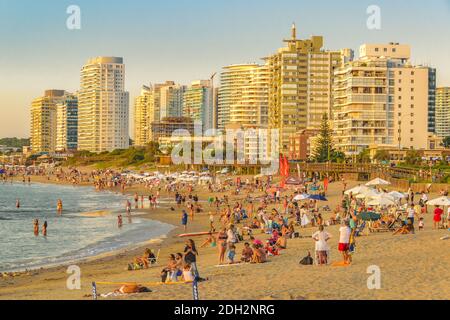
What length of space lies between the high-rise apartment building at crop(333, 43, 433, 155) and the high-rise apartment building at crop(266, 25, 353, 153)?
26.8 meters

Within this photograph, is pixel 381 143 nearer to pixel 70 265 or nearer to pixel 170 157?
pixel 170 157

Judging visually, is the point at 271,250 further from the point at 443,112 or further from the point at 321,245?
the point at 443,112

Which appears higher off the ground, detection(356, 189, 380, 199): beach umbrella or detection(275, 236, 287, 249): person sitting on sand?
detection(356, 189, 380, 199): beach umbrella

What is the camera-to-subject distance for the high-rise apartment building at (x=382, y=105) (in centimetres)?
8594

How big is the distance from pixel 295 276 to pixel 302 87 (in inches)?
4059

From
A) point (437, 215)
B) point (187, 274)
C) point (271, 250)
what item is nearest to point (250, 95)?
point (437, 215)

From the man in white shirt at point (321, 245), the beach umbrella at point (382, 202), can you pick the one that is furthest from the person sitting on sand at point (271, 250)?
the beach umbrella at point (382, 202)

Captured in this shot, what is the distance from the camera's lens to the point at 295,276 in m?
16.4

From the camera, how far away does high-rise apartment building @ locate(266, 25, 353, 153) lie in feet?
383

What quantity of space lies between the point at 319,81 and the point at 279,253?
9948cm

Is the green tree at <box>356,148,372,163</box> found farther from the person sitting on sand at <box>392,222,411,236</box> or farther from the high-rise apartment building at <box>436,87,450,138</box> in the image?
the high-rise apartment building at <box>436,87,450,138</box>

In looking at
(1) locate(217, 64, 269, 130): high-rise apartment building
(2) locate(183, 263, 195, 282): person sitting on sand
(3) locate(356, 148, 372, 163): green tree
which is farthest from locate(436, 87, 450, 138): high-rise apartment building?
(2) locate(183, 263, 195, 282): person sitting on sand

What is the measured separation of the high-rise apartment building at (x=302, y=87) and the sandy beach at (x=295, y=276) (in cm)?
9252
